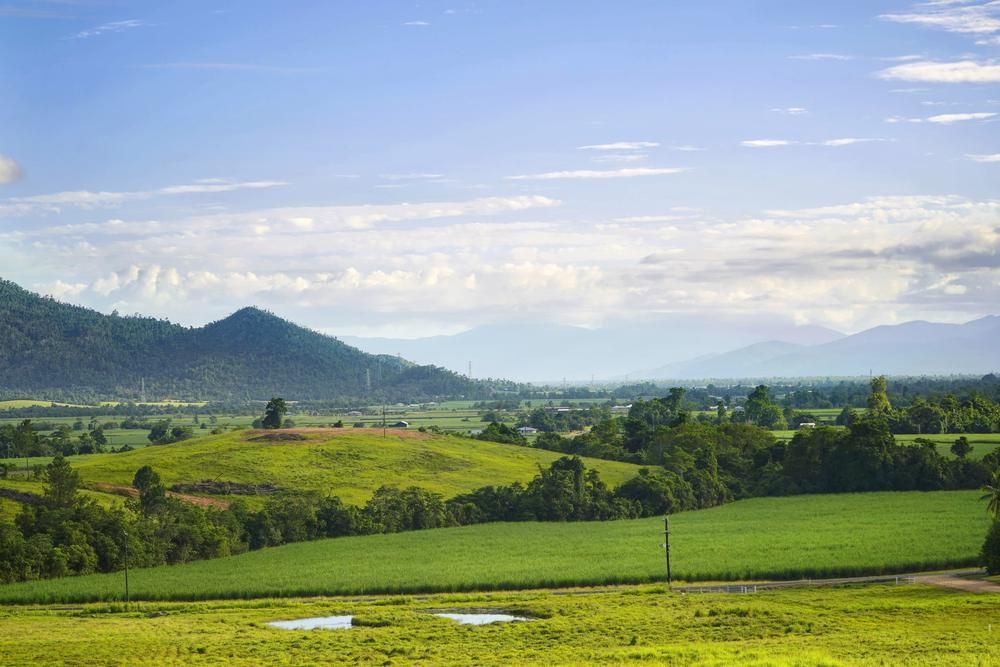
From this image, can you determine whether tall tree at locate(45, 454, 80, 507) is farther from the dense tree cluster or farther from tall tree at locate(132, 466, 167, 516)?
tall tree at locate(132, 466, 167, 516)

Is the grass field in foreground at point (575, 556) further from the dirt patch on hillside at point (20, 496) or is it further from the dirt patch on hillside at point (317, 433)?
the dirt patch on hillside at point (317, 433)

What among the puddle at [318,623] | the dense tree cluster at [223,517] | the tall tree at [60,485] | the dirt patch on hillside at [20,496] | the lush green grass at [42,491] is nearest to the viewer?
the puddle at [318,623]

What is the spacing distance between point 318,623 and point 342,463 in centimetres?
7968

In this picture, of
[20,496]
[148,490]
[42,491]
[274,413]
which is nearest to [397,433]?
[274,413]

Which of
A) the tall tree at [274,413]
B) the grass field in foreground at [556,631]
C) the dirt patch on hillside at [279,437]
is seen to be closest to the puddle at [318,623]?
the grass field in foreground at [556,631]

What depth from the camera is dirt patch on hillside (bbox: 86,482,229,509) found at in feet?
396

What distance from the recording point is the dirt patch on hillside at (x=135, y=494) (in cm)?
12075

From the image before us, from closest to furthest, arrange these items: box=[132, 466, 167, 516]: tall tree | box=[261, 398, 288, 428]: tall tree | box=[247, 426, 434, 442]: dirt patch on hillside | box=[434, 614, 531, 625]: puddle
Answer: box=[434, 614, 531, 625]: puddle → box=[132, 466, 167, 516]: tall tree → box=[247, 426, 434, 442]: dirt patch on hillside → box=[261, 398, 288, 428]: tall tree

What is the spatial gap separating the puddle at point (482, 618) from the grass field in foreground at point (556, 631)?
134 centimetres

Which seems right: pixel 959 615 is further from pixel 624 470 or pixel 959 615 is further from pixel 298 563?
pixel 624 470

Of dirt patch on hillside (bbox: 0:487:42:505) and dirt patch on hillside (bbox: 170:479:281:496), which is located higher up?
dirt patch on hillside (bbox: 0:487:42:505)

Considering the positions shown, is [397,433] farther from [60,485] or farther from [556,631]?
[556,631]

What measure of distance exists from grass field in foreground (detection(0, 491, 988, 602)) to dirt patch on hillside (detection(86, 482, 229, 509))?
54.2 ft

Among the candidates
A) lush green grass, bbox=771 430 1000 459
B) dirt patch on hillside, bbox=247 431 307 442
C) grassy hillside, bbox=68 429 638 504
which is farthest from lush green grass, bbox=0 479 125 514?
lush green grass, bbox=771 430 1000 459
